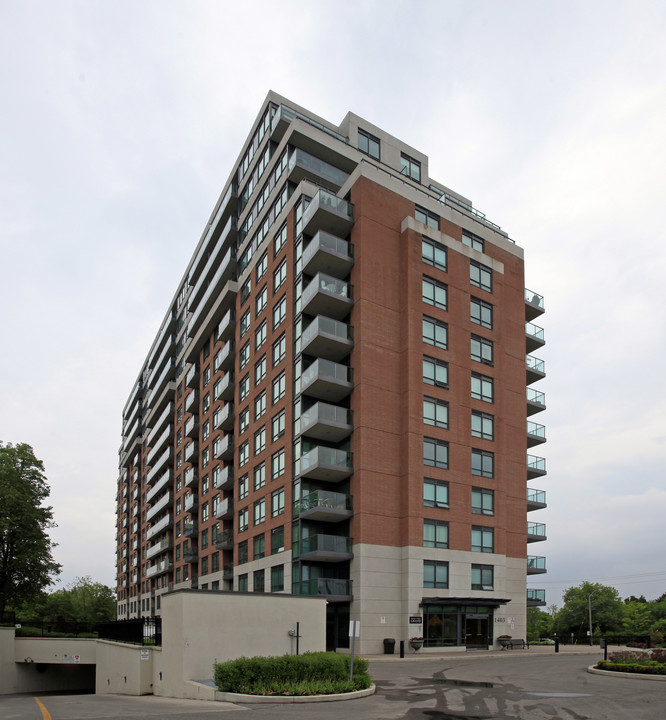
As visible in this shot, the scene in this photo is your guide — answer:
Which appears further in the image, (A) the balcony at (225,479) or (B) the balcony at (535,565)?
(A) the balcony at (225,479)

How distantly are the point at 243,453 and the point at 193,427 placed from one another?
53.6 feet

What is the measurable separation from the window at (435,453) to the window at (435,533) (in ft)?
11.1

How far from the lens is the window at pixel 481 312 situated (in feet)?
153

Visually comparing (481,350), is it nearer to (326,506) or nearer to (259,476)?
(326,506)

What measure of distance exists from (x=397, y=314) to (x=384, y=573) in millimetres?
15559

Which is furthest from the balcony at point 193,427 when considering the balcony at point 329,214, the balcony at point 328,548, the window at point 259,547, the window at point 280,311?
the balcony at point 328,548

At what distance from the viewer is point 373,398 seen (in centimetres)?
4034

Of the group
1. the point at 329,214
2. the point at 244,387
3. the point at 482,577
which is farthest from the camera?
the point at 244,387

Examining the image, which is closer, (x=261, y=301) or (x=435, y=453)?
(x=435, y=453)

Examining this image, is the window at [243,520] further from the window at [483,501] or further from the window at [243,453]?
the window at [483,501]

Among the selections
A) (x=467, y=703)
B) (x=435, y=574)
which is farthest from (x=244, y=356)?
(x=467, y=703)

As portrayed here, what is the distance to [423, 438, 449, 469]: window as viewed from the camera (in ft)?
134

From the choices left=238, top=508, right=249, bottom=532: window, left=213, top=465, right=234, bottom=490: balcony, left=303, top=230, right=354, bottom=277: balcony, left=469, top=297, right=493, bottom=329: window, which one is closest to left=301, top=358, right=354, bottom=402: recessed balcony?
left=303, top=230, right=354, bottom=277: balcony

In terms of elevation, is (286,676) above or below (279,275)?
below
